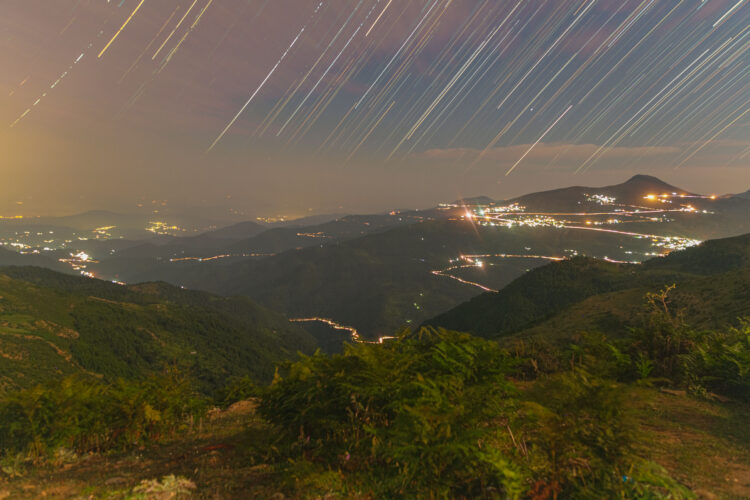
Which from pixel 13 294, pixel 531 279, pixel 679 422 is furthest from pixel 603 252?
pixel 13 294

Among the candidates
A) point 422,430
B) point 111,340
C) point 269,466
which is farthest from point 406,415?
point 111,340

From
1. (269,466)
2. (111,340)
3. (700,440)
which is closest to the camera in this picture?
(269,466)

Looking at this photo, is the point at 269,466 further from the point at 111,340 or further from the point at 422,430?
the point at 111,340

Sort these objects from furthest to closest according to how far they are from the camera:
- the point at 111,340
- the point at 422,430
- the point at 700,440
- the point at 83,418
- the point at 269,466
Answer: the point at 111,340 → the point at 83,418 → the point at 700,440 → the point at 269,466 → the point at 422,430

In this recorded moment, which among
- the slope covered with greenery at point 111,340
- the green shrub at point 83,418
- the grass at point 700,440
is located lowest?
the slope covered with greenery at point 111,340

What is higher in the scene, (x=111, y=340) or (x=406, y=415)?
(x=406, y=415)

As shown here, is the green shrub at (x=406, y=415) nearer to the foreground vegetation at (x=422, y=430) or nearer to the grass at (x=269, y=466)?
the foreground vegetation at (x=422, y=430)

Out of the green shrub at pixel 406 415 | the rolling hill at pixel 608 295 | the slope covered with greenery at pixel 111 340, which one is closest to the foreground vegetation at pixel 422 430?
the green shrub at pixel 406 415

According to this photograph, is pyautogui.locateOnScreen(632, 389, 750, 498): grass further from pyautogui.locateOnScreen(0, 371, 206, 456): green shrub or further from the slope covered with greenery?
the slope covered with greenery
